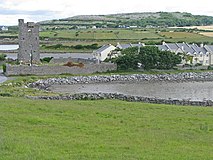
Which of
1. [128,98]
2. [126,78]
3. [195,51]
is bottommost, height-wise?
[126,78]

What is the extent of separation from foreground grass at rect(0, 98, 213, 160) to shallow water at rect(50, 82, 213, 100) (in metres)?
20.1

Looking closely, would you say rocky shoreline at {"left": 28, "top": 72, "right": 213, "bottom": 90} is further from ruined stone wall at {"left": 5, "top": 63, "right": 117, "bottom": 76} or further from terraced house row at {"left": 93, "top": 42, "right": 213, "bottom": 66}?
terraced house row at {"left": 93, "top": 42, "right": 213, "bottom": 66}

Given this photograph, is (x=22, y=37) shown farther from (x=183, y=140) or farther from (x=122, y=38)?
(x=122, y=38)

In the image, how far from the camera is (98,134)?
16109 mm

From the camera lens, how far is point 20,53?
202 feet

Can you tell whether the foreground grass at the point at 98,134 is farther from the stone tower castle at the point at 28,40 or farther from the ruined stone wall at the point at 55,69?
the stone tower castle at the point at 28,40

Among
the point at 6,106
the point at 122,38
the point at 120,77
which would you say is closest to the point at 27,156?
the point at 6,106

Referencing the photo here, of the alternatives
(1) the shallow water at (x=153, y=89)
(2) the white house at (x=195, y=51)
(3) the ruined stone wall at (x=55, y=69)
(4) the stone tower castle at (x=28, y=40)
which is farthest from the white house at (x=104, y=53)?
(1) the shallow water at (x=153, y=89)

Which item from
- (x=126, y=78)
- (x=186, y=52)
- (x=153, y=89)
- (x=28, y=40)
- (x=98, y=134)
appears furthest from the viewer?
(x=186, y=52)

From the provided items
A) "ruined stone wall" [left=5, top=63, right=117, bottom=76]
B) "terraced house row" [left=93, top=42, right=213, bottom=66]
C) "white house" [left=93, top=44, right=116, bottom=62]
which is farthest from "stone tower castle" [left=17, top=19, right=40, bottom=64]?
"white house" [left=93, top=44, right=116, bottom=62]

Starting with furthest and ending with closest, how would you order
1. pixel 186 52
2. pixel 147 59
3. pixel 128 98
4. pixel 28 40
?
pixel 186 52 < pixel 147 59 < pixel 28 40 < pixel 128 98

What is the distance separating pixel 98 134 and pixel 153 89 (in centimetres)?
3284

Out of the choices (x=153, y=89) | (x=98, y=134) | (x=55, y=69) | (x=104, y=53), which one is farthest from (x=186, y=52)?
(x=98, y=134)

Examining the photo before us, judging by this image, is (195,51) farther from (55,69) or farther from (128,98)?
(128,98)
